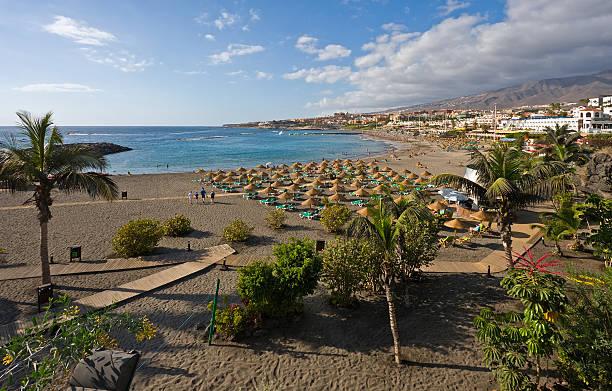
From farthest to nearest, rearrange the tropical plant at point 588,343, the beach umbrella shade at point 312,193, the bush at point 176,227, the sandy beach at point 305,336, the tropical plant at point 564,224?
1. the beach umbrella shade at point 312,193
2. the bush at point 176,227
3. the tropical plant at point 564,224
4. the sandy beach at point 305,336
5. the tropical plant at point 588,343

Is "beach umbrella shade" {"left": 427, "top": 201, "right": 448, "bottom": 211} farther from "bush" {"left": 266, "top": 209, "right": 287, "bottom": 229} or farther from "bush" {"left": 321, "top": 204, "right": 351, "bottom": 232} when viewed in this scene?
"bush" {"left": 266, "top": 209, "right": 287, "bottom": 229}

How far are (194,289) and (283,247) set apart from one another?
433cm

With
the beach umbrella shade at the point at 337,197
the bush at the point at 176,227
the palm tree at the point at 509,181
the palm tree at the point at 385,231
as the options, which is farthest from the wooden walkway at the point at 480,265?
the beach umbrella shade at the point at 337,197

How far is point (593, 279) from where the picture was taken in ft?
21.5

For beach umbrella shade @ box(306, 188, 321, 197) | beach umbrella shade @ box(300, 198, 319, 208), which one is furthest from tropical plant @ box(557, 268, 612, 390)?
beach umbrella shade @ box(306, 188, 321, 197)

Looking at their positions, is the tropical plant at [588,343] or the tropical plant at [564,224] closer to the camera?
the tropical plant at [588,343]

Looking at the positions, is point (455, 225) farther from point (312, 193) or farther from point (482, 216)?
point (312, 193)

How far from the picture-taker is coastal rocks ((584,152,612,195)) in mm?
22422

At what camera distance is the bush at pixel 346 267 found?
10586mm

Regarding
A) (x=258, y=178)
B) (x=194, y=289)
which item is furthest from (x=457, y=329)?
(x=258, y=178)

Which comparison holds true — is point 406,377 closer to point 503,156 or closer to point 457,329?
point 457,329

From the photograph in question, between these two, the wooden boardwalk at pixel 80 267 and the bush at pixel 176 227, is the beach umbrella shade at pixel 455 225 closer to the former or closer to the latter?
the wooden boardwalk at pixel 80 267

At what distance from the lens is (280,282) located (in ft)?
31.3

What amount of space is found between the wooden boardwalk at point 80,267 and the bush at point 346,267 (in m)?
7.64
